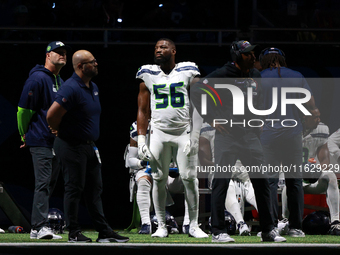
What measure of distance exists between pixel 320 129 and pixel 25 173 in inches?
164

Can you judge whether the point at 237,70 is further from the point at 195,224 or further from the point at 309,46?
the point at 309,46

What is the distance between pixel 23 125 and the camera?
5.64 m

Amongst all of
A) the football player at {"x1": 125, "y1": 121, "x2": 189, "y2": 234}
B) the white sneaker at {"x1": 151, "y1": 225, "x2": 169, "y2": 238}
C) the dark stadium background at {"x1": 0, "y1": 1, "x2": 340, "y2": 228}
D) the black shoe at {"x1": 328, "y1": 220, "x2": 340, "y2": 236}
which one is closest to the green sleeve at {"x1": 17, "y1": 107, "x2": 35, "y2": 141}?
the football player at {"x1": 125, "y1": 121, "x2": 189, "y2": 234}

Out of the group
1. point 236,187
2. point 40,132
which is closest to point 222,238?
point 40,132

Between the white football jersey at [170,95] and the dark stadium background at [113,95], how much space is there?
2.89 m

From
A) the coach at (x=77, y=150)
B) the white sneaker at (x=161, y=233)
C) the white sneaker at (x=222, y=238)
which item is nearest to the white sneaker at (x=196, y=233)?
the white sneaker at (x=161, y=233)

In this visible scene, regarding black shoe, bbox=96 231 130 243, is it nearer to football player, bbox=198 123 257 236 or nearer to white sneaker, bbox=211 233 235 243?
white sneaker, bbox=211 233 235 243

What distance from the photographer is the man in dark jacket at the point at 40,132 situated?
18.0 ft

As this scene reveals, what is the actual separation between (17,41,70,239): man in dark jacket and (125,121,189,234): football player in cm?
128

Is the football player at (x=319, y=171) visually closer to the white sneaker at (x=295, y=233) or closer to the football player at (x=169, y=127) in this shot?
the white sneaker at (x=295, y=233)

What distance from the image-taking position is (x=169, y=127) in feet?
18.9

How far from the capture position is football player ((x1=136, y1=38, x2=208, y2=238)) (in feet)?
Result: 18.9

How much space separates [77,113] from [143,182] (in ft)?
6.85
